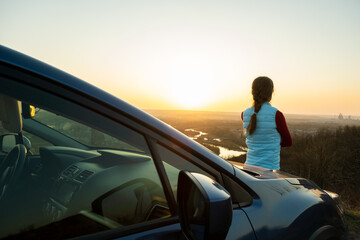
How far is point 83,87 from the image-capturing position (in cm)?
110

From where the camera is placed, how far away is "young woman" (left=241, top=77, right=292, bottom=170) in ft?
12.1

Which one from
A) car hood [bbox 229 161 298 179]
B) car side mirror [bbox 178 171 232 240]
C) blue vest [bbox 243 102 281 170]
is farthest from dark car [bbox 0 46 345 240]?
blue vest [bbox 243 102 281 170]

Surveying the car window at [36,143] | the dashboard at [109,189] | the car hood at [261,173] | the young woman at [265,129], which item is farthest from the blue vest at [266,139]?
the car window at [36,143]

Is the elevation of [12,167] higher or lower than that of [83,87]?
lower

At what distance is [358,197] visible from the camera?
27.8 feet

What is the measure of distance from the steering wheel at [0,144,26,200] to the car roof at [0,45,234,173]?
1.43ft

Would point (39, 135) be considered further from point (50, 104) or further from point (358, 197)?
point (358, 197)

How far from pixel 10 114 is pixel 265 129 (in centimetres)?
305

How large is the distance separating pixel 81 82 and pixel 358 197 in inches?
375

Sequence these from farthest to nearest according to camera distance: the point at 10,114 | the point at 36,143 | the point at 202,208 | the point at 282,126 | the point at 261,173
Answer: the point at 282,126, the point at 261,173, the point at 36,143, the point at 10,114, the point at 202,208

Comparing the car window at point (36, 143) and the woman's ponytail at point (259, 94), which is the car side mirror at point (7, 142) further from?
the woman's ponytail at point (259, 94)

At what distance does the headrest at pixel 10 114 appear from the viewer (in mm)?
1133

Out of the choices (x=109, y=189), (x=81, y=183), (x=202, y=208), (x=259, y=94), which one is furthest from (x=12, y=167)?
(x=259, y=94)

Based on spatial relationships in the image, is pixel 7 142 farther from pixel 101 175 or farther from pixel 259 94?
pixel 259 94
